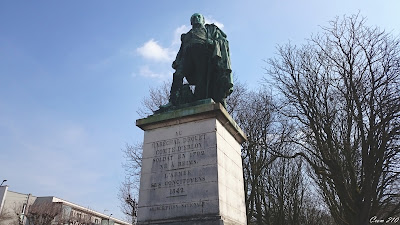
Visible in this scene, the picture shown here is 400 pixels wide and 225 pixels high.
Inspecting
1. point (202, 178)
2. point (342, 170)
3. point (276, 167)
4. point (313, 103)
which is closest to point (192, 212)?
point (202, 178)

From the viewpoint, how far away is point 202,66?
7.73m

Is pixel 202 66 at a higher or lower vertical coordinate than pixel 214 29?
lower

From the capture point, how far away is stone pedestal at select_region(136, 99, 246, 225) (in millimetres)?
5418

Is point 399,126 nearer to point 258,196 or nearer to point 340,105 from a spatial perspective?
point 340,105

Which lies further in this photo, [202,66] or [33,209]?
[33,209]

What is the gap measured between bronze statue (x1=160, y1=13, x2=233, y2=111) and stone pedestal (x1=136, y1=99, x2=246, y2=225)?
0.91 meters

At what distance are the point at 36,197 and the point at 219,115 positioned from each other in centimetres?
5693

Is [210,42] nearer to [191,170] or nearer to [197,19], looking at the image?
[197,19]

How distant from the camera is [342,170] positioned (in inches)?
474

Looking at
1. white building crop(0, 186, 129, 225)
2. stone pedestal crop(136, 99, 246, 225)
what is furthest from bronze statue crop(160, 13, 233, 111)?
white building crop(0, 186, 129, 225)

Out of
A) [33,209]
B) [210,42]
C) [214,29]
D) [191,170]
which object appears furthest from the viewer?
[33,209]

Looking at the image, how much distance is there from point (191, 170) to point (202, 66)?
301 cm

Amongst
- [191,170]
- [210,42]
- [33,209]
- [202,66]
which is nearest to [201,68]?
[202,66]

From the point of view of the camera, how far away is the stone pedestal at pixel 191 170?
5418 mm
